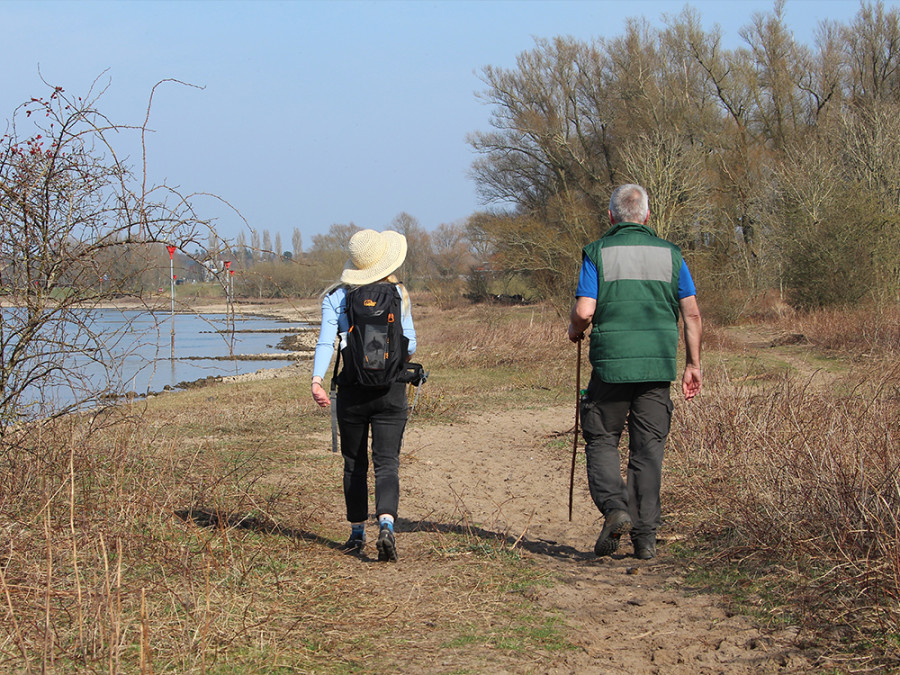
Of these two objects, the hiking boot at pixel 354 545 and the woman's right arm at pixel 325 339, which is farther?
the hiking boot at pixel 354 545

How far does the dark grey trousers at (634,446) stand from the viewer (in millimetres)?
4605

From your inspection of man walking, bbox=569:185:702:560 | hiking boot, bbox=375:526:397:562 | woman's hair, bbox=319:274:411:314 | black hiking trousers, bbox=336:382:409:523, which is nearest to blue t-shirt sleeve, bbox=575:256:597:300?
man walking, bbox=569:185:702:560

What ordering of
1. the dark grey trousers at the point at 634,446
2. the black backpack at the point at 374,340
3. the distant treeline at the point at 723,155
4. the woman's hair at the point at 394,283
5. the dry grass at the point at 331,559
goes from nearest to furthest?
the dry grass at the point at 331,559
the black backpack at the point at 374,340
the dark grey trousers at the point at 634,446
the woman's hair at the point at 394,283
the distant treeline at the point at 723,155

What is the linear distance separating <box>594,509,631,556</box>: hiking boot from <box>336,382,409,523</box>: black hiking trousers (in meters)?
1.17

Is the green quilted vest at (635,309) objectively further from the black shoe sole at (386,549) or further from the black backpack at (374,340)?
the black shoe sole at (386,549)

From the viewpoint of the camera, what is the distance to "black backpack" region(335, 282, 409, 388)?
4484mm

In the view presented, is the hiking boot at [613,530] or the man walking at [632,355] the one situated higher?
the man walking at [632,355]

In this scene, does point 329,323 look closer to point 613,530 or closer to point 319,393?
point 319,393

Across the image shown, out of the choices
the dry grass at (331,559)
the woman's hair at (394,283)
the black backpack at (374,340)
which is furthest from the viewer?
the woman's hair at (394,283)

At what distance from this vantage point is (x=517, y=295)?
4716cm

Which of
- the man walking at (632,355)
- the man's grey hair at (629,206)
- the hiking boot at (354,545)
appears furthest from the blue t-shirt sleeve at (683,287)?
the hiking boot at (354,545)

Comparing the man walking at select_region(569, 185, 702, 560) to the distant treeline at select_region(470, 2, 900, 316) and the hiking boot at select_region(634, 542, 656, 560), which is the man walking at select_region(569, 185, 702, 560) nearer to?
the hiking boot at select_region(634, 542, 656, 560)

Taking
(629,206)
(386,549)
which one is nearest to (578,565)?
(386,549)

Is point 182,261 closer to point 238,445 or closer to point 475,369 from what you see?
point 238,445
